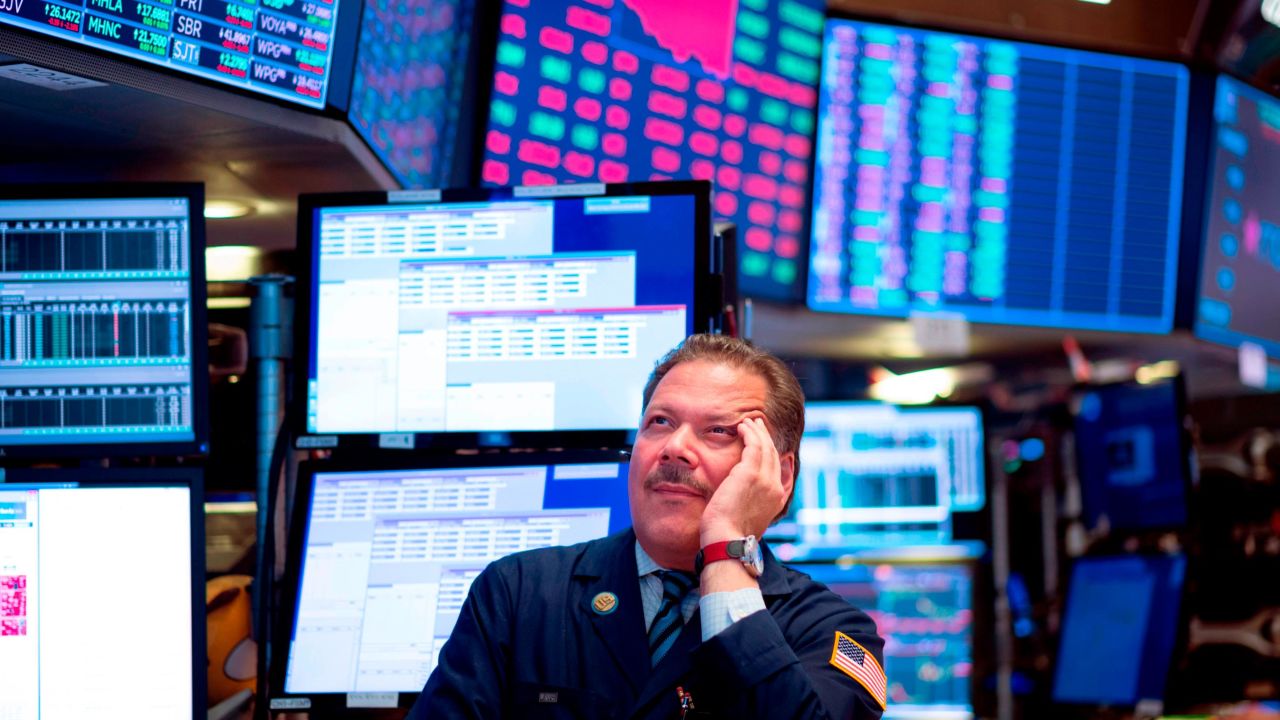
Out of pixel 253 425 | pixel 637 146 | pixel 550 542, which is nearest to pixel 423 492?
pixel 550 542

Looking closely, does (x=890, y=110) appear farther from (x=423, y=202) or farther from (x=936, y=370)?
(x=423, y=202)

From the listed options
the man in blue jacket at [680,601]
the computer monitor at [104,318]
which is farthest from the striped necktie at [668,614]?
the computer monitor at [104,318]

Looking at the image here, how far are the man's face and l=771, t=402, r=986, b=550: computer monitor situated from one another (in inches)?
88.8

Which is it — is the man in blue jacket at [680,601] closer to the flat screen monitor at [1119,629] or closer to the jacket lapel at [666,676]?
the jacket lapel at [666,676]

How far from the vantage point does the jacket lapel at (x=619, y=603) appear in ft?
5.82

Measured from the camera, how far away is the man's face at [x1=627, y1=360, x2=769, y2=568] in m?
1.82

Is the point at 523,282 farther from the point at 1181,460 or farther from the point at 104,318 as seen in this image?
the point at 1181,460

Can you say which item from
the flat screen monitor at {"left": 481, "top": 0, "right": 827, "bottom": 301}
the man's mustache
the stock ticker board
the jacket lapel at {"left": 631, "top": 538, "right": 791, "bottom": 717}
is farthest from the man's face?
the flat screen monitor at {"left": 481, "top": 0, "right": 827, "bottom": 301}

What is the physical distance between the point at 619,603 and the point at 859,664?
319 millimetres

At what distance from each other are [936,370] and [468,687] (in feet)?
10.8

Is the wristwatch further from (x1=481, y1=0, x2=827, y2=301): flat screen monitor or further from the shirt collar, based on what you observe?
(x1=481, y1=0, x2=827, y2=301): flat screen monitor

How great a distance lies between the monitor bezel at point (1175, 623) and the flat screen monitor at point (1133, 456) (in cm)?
9

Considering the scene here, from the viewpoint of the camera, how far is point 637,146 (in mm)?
3641

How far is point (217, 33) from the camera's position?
2260 mm
